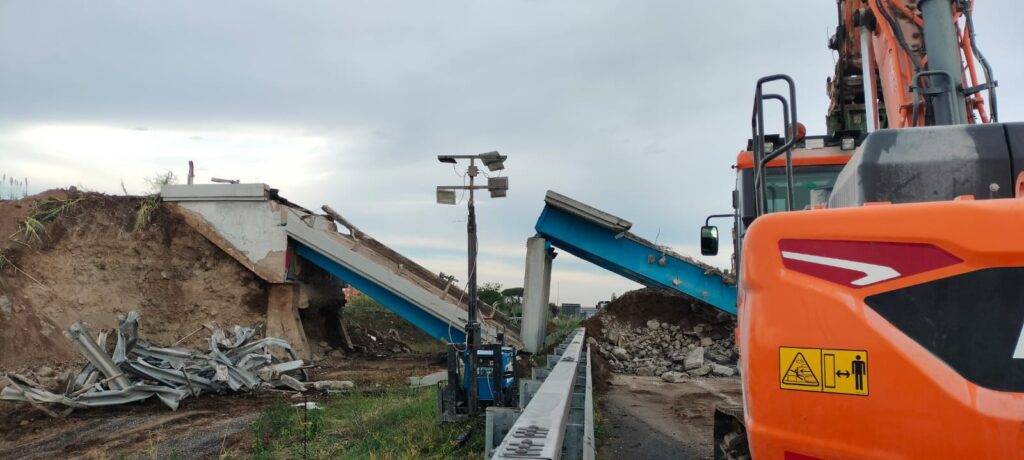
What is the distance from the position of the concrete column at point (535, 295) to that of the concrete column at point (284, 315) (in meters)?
6.16

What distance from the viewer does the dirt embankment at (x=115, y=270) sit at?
16.0 meters

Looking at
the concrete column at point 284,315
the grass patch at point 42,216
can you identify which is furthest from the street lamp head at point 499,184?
the grass patch at point 42,216

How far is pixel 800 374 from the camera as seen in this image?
2.72 meters

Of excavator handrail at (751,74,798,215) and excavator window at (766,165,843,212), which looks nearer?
excavator handrail at (751,74,798,215)

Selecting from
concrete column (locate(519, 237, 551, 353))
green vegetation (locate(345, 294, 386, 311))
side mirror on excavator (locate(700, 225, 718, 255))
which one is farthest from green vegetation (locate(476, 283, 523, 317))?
side mirror on excavator (locate(700, 225, 718, 255))

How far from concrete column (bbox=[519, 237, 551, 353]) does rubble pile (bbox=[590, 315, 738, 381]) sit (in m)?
1.56

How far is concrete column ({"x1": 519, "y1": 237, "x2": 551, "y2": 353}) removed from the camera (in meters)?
14.9

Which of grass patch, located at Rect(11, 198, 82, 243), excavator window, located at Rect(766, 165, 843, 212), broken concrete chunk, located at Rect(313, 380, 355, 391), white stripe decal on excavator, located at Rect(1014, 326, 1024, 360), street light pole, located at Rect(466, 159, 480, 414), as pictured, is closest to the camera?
white stripe decal on excavator, located at Rect(1014, 326, 1024, 360)

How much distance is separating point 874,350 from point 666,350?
14416 millimetres

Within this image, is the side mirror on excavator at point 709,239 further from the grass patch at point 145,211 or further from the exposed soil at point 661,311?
the grass patch at point 145,211

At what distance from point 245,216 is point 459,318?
622 cm

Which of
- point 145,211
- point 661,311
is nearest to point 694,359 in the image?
point 661,311

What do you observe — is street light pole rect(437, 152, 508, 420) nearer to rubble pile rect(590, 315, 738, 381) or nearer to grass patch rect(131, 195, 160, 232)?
rubble pile rect(590, 315, 738, 381)

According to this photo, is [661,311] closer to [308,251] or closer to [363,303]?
[308,251]
